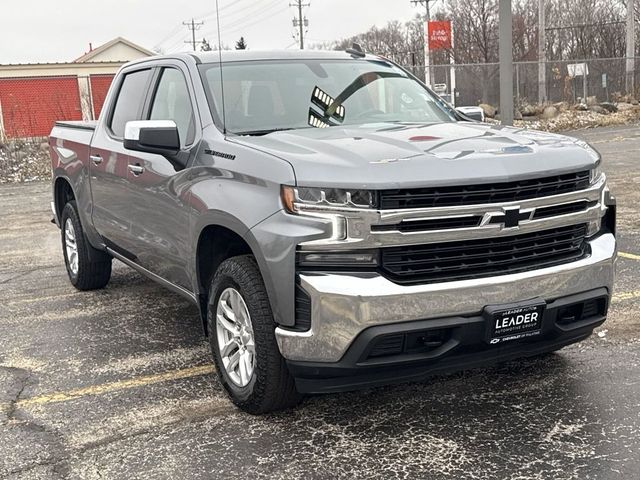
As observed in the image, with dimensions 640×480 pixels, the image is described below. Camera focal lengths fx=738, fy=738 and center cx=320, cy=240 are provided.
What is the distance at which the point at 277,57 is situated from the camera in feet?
16.3

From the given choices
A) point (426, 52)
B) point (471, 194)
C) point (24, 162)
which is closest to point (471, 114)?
point (471, 194)

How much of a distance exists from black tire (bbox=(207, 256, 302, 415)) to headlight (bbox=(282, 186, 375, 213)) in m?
0.46

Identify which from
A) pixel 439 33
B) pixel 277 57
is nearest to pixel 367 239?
pixel 277 57

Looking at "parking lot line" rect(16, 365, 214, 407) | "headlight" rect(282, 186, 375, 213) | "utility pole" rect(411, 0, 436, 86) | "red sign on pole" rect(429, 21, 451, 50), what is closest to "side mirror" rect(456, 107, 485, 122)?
"headlight" rect(282, 186, 375, 213)

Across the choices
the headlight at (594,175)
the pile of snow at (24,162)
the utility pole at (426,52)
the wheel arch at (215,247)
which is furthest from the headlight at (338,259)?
the utility pole at (426,52)

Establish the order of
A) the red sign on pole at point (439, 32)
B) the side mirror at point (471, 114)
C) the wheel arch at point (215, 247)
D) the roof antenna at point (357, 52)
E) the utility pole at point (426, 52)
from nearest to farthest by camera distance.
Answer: the wheel arch at point (215, 247) → the side mirror at point (471, 114) → the roof antenna at point (357, 52) → the utility pole at point (426, 52) → the red sign on pole at point (439, 32)

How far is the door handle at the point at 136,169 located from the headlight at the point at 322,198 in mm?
1791

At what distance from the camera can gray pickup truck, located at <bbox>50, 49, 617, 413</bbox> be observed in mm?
3184

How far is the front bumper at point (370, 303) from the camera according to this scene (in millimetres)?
3127

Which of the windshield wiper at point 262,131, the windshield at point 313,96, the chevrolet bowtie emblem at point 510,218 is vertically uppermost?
the windshield at point 313,96

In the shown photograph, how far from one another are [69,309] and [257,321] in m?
3.20

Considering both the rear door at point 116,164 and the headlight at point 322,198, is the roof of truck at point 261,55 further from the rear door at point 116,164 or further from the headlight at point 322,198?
the headlight at point 322,198

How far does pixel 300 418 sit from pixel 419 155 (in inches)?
58.1

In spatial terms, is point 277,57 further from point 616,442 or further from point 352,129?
point 616,442
